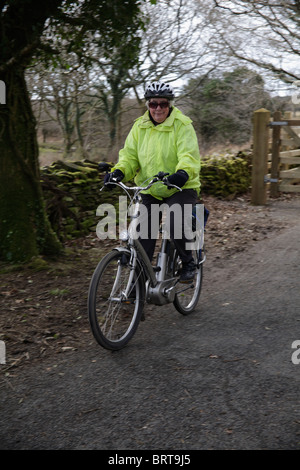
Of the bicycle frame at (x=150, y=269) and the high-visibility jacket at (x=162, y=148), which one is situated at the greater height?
the high-visibility jacket at (x=162, y=148)

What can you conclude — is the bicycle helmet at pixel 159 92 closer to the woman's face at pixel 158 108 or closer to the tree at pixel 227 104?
the woman's face at pixel 158 108

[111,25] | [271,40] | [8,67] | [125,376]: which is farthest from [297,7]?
[125,376]

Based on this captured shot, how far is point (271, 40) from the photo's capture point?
18328 mm

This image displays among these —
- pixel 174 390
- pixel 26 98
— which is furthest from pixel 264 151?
pixel 174 390

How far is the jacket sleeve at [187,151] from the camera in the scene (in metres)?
4.32

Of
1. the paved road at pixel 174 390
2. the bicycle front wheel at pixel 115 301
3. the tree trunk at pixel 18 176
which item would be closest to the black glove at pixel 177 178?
the bicycle front wheel at pixel 115 301

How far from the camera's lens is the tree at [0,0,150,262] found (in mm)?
5789

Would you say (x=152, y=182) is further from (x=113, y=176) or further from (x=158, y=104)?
(x=158, y=104)

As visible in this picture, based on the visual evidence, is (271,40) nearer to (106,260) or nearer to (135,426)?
(106,260)

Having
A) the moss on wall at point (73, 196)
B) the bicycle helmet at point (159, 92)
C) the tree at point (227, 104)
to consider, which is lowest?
the moss on wall at point (73, 196)

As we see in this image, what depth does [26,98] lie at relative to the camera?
243 inches

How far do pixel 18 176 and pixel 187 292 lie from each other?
246 centimetres

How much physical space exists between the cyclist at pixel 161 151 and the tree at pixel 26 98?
1.98m

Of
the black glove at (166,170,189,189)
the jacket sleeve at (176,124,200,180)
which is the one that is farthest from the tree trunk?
the black glove at (166,170,189,189)
